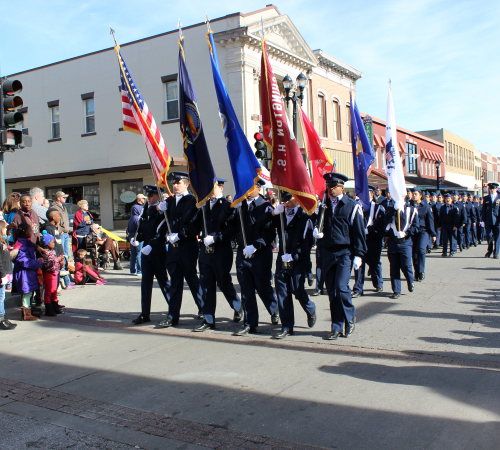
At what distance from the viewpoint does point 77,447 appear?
11.6ft

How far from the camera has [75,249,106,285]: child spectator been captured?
1087 centimetres

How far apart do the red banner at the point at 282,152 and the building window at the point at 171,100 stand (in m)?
17.3

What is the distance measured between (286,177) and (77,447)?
3.88m

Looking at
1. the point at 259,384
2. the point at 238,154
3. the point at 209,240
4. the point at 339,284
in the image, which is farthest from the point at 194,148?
the point at 259,384

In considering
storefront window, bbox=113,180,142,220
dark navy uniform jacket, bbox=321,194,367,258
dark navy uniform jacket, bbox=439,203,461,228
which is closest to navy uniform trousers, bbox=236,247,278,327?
dark navy uniform jacket, bbox=321,194,367,258

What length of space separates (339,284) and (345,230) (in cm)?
68

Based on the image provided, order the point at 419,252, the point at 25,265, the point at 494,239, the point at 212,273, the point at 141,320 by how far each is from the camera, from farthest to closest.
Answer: the point at 494,239 → the point at 419,252 → the point at 25,265 → the point at 141,320 → the point at 212,273

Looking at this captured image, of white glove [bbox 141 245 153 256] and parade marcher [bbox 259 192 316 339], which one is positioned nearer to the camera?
parade marcher [bbox 259 192 316 339]

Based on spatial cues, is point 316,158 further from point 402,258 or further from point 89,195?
point 89,195

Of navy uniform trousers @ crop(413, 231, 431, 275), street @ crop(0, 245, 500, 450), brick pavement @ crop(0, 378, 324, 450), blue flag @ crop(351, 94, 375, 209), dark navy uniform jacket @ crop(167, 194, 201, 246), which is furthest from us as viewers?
navy uniform trousers @ crop(413, 231, 431, 275)

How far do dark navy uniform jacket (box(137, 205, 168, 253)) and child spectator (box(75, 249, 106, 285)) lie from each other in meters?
3.88

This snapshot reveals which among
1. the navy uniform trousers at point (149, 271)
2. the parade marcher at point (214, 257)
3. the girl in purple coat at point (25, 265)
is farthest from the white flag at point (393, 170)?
the girl in purple coat at point (25, 265)

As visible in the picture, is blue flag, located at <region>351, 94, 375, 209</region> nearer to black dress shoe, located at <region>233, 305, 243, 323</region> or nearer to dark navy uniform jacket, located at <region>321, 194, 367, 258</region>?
dark navy uniform jacket, located at <region>321, 194, 367, 258</region>

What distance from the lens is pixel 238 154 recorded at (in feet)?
21.5
